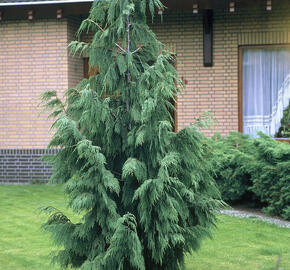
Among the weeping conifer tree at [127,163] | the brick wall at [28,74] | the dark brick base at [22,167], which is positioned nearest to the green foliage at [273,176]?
the weeping conifer tree at [127,163]

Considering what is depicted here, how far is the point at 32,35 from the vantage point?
41.6 feet

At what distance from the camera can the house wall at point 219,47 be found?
12000mm

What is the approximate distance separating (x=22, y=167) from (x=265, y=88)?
5895mm

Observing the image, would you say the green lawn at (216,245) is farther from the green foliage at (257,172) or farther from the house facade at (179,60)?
the house facade at (179,60)

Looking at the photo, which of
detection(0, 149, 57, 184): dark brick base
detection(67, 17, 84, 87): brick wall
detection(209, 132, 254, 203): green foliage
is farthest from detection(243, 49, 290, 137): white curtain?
detection(0, 149, 57, 184): dark brick base

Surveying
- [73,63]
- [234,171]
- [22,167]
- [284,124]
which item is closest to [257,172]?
[234,171]

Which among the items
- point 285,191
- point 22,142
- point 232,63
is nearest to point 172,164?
point 285,191

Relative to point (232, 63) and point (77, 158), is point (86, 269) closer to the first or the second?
point (77, 158)

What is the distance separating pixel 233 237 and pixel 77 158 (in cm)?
327

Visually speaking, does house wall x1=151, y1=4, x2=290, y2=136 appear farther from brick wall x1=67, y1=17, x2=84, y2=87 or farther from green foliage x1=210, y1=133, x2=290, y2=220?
green foliage x1=210, y1=133, x2=290, y2=220

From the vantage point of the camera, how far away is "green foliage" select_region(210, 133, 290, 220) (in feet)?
26.8

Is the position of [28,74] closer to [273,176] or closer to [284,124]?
[284,124]

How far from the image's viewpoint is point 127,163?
4559 millimetres

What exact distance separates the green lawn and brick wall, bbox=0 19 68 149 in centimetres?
375
